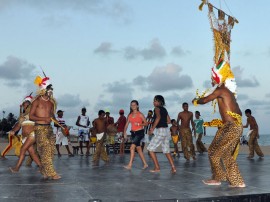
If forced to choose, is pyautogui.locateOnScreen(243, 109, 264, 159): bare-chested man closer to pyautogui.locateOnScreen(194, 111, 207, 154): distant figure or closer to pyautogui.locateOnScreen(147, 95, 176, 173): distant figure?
pyautogui.locateOnScreen(194, 111, 207, 154): distant figure

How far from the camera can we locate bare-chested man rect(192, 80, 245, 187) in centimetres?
746

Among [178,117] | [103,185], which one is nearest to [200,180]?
[103,185]

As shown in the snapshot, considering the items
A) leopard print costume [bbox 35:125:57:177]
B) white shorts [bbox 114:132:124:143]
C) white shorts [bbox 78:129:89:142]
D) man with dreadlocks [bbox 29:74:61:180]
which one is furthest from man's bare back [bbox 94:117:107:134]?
leopard print costume [bbox 35:125:57:177]

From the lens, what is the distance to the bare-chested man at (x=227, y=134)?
24.5 feet

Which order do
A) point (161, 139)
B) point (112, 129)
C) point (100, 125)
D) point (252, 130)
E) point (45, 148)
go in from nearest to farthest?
point (45, 148)
point (161, 139)
point (100, 125)
point (252, 130)
point (112, 129)

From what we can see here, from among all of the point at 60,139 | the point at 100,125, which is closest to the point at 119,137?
the point at 60,139

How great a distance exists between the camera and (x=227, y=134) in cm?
748

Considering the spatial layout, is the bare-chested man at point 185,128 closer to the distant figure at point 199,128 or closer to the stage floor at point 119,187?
the distant figure at point 199,128

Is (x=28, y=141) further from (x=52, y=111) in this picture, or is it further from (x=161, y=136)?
(x=161, y=136)

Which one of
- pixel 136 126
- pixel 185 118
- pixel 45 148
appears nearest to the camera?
pixel 45 148

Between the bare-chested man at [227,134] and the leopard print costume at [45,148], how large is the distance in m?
2.95

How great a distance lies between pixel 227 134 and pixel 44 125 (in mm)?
3470

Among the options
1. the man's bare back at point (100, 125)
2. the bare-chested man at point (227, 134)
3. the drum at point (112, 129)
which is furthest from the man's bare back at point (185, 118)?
the bare-chested man at point (227, 134)

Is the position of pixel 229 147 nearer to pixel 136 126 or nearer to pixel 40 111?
pixel 40 111
